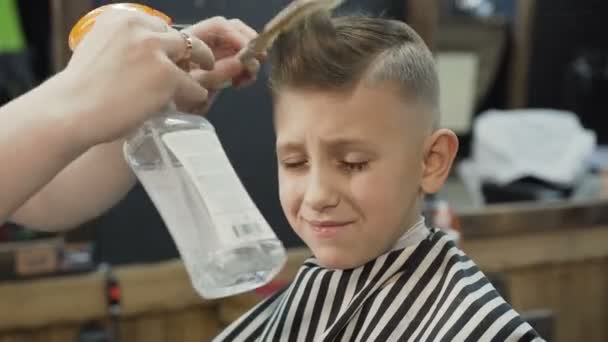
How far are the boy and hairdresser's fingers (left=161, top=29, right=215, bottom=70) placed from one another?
3.9 inches

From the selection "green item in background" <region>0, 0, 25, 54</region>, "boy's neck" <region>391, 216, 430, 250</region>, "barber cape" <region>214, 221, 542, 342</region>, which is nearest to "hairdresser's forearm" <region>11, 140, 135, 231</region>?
"barber cape" <region>214, 221, 542, 342</region>

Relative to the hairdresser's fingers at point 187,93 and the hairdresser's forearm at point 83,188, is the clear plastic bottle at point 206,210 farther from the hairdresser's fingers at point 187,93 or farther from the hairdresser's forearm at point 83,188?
the hairdresser's forearm at point 83,188

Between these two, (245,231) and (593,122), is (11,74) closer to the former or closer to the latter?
(245,231)

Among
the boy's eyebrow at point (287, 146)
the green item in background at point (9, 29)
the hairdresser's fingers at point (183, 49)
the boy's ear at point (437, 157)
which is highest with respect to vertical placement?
the hairdresser's fingers at point (183, 49)

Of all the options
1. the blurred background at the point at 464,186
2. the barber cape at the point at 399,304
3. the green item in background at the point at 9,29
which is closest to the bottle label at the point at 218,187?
the barber cape at the point at 399,304

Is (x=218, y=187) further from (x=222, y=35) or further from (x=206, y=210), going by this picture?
(x=222, y=35)

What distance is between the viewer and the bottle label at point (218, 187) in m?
0.96

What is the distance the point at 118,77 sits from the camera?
0.93m

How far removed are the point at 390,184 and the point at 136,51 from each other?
37cm

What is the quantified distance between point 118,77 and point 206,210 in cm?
18

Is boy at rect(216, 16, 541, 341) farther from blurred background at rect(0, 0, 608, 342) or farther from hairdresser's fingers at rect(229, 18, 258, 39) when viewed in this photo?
blurred background at rect(0, 0, 608, 342)

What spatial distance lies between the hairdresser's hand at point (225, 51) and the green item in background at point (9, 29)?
157 cm

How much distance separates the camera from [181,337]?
→ 2615 millimetres

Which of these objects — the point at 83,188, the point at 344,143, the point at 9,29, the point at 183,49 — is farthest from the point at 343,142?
the point at 9,29
